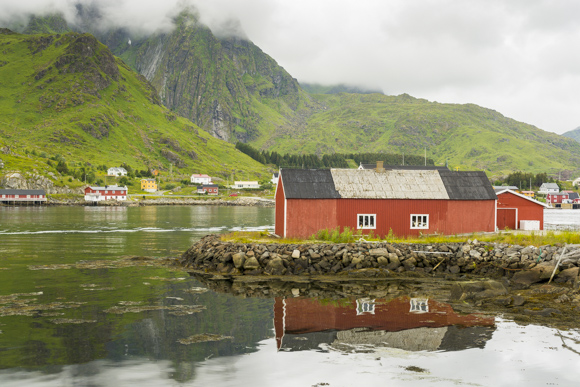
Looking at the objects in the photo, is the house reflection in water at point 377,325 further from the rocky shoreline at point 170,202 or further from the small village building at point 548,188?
the small village building at point 548,188

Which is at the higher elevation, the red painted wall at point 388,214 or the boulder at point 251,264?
the red painted wall at point 388,214

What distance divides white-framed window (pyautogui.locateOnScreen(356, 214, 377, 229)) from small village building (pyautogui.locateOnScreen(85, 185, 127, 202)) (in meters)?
142

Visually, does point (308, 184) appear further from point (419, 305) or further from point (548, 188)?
point (548, 188)

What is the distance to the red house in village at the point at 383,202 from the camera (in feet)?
127

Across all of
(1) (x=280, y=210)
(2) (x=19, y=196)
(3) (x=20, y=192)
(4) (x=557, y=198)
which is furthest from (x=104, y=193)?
(4) (x=557, y=198)

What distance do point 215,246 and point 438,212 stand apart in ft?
59.4

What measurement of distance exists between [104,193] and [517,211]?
5843 inches

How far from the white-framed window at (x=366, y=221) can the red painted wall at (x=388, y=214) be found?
0.78 feet

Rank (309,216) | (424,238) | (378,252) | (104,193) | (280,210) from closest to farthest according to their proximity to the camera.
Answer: (378,252) < (424,238) < (309,216) < (280,210) < (104,193)

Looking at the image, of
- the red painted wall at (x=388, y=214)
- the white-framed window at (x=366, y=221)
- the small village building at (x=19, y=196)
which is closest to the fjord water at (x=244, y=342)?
the red painted wall at (x=388, y=214)

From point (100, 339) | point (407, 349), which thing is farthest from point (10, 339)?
point (407, 349)

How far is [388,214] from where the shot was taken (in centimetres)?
3941

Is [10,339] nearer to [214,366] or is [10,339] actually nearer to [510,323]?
[214,366]

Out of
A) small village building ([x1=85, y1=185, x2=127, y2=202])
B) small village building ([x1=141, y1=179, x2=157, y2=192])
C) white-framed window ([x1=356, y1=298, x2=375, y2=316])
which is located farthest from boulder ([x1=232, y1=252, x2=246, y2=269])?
small village building ([x1=141, y1=179, x2=157, y2=192])
